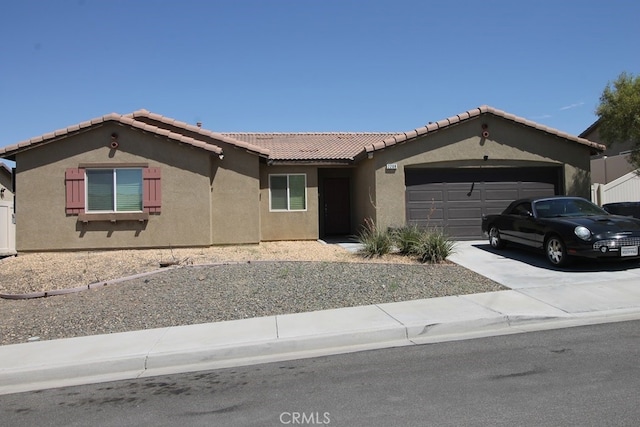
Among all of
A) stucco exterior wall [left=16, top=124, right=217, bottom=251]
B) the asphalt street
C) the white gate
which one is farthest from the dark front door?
the asphalt street

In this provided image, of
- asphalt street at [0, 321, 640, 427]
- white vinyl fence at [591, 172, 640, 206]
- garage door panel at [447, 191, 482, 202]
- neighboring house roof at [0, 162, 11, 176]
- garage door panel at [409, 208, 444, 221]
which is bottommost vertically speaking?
asphalt street at [0, 321, 640, 427]

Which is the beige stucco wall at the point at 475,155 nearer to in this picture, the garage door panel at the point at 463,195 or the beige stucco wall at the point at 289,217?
the garage door panel at the point at 463,195

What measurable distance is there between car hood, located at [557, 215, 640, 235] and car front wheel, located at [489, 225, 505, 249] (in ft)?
7.81

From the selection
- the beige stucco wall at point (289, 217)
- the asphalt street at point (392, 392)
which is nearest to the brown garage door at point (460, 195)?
the beige stucco wall at point (289, 217)

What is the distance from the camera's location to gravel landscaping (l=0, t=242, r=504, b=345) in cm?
767

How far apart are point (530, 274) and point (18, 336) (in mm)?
8998

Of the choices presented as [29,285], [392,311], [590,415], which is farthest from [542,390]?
[29,285]

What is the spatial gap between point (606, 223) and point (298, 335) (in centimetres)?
716

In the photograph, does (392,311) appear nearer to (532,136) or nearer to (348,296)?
(348,296)

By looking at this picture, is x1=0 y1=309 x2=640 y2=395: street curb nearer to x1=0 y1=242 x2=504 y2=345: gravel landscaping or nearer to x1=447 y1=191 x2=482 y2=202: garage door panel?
x1=0 y1=242 x2=504 y2=345: gravel landscaping

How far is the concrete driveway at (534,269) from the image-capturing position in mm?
9078

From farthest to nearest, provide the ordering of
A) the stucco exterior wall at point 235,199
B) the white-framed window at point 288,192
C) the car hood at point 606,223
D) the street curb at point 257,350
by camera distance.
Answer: the white-framed window at point 288,192 → the stucco exterior wall at point 235,199 → the car hood at point 606,223 → the street curb at point 257,350

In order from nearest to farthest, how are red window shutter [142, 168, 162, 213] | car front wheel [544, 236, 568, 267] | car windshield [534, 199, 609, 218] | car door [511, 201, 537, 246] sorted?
car front wheel [544, 236, 568, 267]
car windshield [534, 199, 609, 218]
car door [511, 201, 537, 246]
red window shutter [142, 168, 162, 213]

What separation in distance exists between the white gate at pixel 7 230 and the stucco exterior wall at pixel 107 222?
1.54 metres
